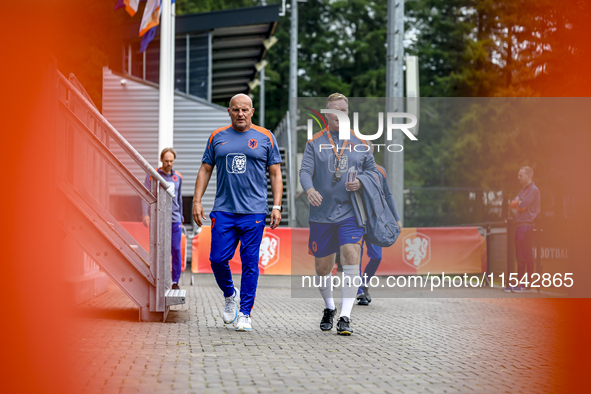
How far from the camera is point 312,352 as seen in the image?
18.7 ft

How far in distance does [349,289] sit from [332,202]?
0.81 m

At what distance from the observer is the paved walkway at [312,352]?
4543 mm

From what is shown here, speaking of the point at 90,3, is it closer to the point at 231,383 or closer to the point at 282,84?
the point at 231,383

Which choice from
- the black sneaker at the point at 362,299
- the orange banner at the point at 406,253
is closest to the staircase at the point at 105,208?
the black sneaker at the point at 362,299

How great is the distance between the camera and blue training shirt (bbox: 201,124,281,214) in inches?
268

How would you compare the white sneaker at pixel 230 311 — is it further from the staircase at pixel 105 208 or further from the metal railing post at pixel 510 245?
the metal railing post at pixel 510 245

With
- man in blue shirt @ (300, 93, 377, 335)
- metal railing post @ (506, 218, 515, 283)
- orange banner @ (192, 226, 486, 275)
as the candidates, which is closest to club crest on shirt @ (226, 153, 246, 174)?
man in blue shirt @ (300, 93, 377, 335)

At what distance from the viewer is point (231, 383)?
4484 mm

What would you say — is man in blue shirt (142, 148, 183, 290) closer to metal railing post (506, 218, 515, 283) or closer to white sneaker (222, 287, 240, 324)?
white sneaker (222, 287, 240, 324)

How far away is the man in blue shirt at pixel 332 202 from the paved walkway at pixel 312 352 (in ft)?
1.69

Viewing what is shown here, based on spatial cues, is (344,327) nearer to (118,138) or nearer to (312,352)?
(312,352)

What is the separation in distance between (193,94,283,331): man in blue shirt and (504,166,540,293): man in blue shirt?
5977mm


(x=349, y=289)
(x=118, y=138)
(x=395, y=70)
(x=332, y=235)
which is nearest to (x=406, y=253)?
(x=395, y=70)

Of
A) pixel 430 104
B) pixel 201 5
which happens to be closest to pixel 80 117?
pixel 430 104
